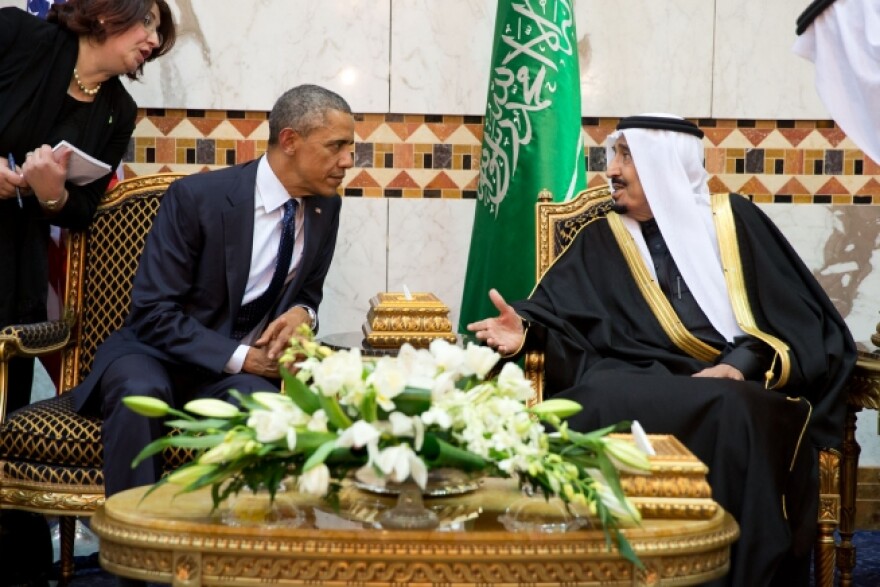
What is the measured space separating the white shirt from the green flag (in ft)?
3.40

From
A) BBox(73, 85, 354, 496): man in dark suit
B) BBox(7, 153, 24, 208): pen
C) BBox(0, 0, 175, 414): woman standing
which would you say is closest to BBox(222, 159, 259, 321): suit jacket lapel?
BBox(73, 85, 354, 496): man in dark suit

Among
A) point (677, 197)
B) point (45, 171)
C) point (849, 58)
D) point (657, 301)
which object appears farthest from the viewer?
point (677, 197)

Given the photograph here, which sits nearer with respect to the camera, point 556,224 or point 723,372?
point 723,372

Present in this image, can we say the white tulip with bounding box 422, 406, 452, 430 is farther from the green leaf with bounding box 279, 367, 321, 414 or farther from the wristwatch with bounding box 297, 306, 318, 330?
the wristwatch with bounding box 297, 306, 318, 330

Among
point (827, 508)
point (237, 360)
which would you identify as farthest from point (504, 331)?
point (827, 508)

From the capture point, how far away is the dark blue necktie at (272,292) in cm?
446

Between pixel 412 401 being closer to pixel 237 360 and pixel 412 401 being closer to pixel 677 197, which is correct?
pixel 237 360

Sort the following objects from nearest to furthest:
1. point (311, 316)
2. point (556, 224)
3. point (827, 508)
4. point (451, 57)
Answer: point (827, 508)
point (311, 316)
point (556, 224)
point (451, 57)

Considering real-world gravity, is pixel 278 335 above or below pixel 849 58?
below

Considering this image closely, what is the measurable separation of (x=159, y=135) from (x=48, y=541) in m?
1.91

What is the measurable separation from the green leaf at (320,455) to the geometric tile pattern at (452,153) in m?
3.38

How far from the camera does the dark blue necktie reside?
4.46m

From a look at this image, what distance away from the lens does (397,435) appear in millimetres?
2467

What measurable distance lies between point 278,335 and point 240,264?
1.00 ft
